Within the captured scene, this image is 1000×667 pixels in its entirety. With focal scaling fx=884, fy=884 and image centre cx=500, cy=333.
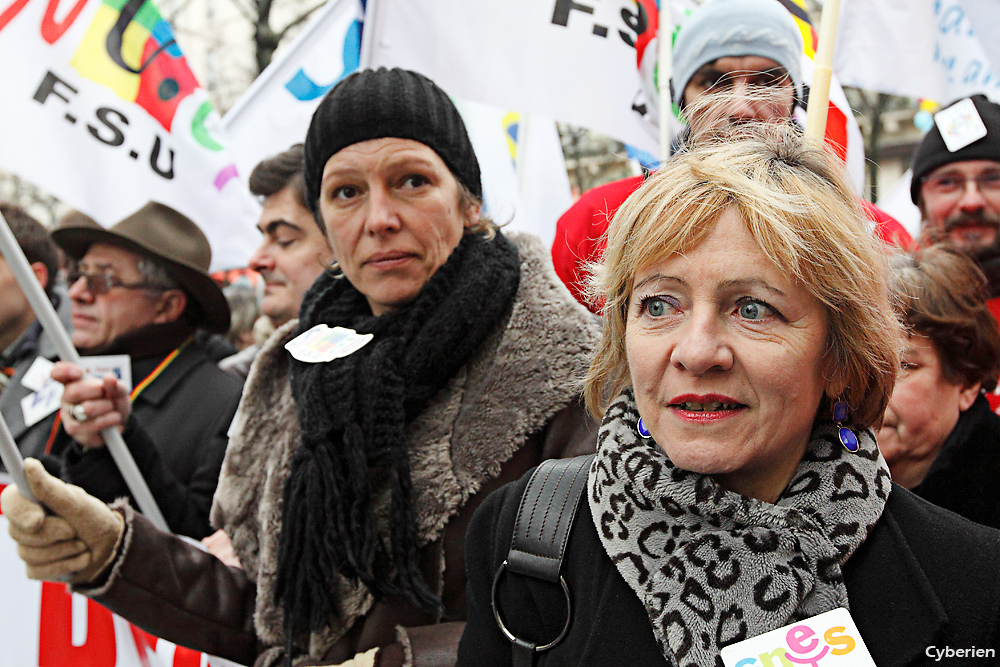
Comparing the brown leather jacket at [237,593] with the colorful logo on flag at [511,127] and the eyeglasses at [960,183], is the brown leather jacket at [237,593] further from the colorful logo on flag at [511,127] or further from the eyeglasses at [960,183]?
the colorful logo on flag at [511,127]

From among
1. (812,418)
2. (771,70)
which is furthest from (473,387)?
(771,70)

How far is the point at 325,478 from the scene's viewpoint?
2064 millimetres

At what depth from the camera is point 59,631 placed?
286cm

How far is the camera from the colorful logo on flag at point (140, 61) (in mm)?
3609

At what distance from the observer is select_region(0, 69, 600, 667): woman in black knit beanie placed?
204 cm

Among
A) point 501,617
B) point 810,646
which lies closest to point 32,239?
point 501,617

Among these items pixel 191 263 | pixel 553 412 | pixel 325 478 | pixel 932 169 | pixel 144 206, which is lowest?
pixel 325 478

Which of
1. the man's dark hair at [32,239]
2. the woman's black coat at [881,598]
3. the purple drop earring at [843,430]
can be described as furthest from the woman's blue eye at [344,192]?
the man's dark hair at [32,239]

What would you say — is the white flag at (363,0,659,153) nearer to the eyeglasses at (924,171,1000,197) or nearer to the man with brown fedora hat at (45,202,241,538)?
the eyeglasses at (924,171,1000,197)

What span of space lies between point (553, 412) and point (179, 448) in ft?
5.95

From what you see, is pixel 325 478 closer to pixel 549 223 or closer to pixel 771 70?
pixel 771 70

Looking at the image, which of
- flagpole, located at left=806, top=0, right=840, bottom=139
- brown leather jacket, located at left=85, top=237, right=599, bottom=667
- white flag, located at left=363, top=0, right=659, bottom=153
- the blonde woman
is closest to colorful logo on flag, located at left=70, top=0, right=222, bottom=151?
white flag, located at left=363, top=0, right=659, bottom=153

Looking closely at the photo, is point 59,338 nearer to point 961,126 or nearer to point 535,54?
point 535,54

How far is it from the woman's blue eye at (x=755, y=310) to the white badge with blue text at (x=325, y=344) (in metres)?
1.08
